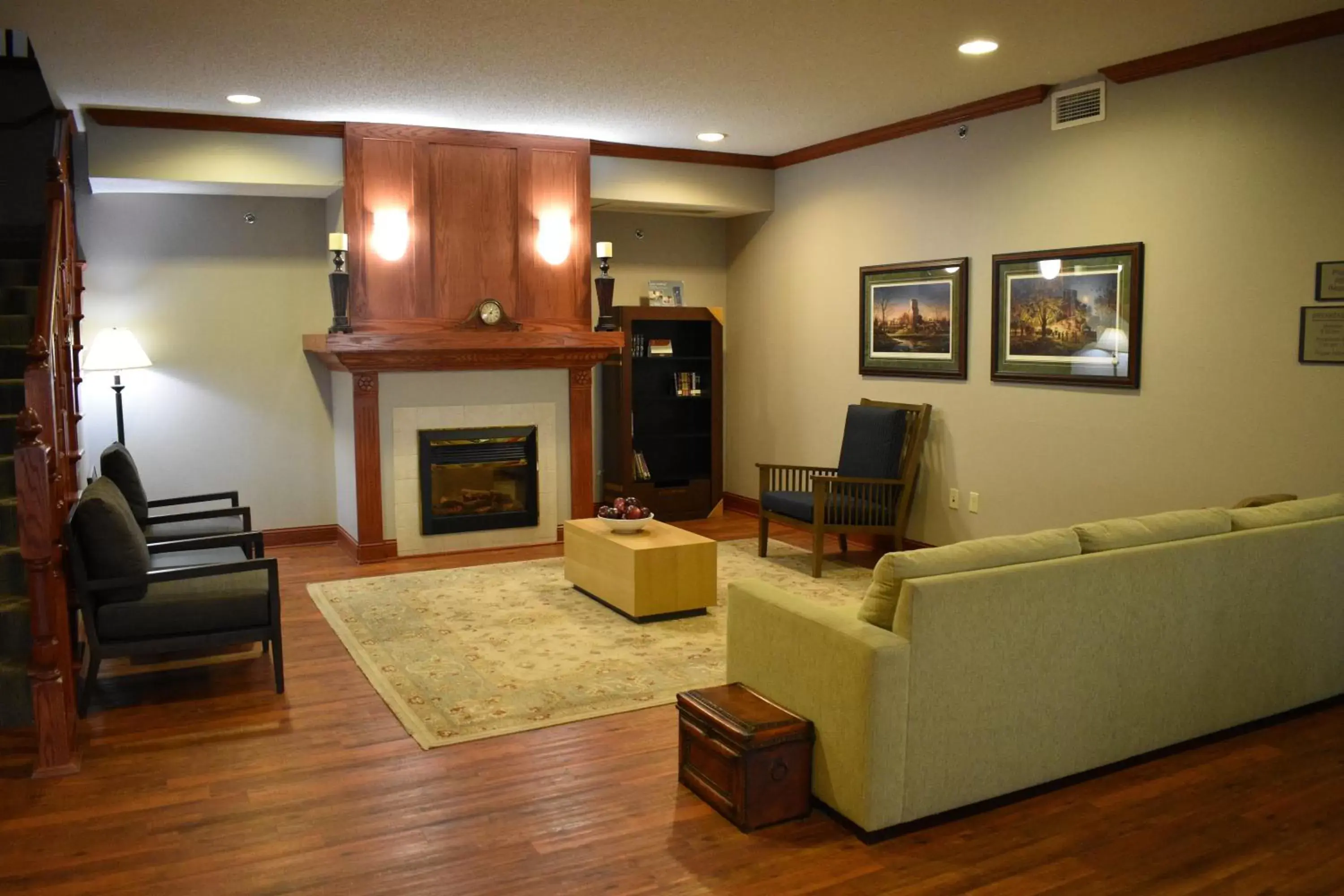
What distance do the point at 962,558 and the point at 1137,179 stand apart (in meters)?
3.08

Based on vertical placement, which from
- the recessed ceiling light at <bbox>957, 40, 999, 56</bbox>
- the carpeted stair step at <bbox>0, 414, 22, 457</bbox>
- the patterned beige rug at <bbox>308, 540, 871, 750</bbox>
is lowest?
the patterned beige rug at <bbox>308, 540, 871, 750</bbox>

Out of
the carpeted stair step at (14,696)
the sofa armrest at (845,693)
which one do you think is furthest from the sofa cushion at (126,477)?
the sofa armrest at (845,693)

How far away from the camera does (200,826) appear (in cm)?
322

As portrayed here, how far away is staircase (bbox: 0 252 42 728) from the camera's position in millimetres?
3824

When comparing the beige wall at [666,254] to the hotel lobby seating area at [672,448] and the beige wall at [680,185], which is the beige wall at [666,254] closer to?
the hotel lobby seating area at [672,448]

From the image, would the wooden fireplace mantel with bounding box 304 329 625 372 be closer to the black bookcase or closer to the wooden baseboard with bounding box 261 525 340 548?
the black bookcase

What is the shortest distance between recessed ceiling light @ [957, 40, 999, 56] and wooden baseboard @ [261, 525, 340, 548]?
5.11 metres

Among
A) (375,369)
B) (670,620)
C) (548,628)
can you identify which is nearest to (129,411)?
(375,369)

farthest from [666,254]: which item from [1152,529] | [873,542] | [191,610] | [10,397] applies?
[1152,529]

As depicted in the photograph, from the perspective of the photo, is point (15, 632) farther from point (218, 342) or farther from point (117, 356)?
point (218, 342)

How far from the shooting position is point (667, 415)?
336 inches

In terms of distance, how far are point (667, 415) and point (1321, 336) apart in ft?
16.1

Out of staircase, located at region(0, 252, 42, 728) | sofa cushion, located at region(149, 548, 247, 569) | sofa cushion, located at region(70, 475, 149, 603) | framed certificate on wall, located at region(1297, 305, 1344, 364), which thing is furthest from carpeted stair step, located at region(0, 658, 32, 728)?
framed certificate on wall, located at region(1297, 305, 1344, 364)

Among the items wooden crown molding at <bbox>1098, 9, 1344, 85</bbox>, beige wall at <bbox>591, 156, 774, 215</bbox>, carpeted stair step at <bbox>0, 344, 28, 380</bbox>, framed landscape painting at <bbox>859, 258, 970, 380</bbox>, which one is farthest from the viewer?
beige wall at <bbox>591, 156, 774, 215</bbox>
